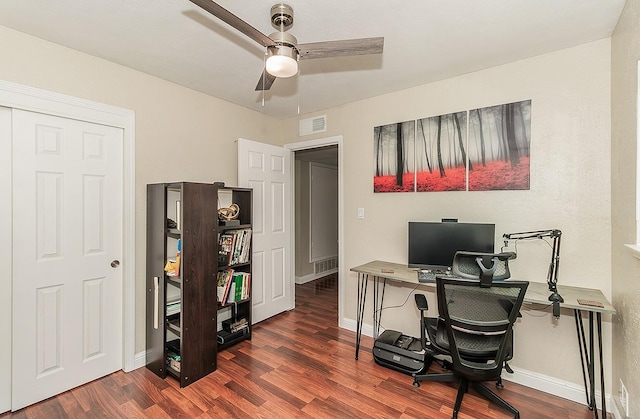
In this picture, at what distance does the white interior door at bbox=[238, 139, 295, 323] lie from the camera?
11.1ft

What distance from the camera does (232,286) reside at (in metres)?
2.89

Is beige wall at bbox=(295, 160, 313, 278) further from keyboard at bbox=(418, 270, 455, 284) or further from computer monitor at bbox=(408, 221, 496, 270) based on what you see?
keyboard at bbox=(418, 270, 455, 284)

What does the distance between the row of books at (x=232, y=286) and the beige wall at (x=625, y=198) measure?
283 cm

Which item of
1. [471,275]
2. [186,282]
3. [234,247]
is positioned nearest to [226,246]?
[234,247]

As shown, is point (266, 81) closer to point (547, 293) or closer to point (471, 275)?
point (471, 275)

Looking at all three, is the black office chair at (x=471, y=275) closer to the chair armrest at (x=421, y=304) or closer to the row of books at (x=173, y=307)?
the chair armrest at (x=421, y=304)

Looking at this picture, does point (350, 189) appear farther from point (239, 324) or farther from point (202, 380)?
point (202, 380)

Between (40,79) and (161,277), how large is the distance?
166 centimetres

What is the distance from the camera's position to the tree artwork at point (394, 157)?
292 centimetres

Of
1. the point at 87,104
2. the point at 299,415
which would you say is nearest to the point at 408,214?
the point at 299,415

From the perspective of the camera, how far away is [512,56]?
7.56ft

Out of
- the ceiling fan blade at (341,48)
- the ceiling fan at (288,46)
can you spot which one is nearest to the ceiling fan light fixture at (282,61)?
the ceiling fan at (288,46)

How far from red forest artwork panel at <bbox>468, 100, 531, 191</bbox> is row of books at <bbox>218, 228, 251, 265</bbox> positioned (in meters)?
2.21

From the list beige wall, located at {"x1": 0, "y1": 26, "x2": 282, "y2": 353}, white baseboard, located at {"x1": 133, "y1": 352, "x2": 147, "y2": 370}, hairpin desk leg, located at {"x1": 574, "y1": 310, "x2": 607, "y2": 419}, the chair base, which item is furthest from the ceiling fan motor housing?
white baseboard, located at {"x1": 133, "y1": 352, "x2": 147, "y2": 370}
